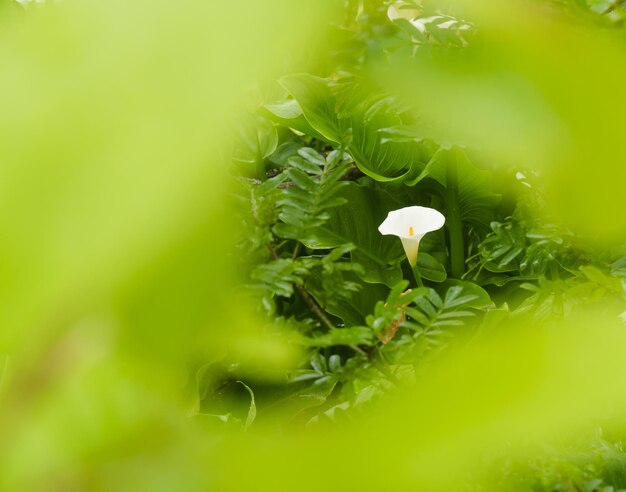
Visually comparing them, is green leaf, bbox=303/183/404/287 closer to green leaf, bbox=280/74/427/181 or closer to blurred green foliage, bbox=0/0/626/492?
green leaf, bbox=280/74/427/181

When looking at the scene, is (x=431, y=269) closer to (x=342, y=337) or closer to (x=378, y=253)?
(x=378, y=253)

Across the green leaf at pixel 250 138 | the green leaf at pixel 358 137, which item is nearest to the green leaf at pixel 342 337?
the green leaf at pixel 250 138

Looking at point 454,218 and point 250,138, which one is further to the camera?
point 454,218

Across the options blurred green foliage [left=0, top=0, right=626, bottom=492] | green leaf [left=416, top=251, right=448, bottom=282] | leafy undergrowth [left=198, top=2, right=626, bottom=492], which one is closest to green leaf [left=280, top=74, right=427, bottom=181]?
leafy undergrowth [left=198, top=2, right=626, bottom=492]

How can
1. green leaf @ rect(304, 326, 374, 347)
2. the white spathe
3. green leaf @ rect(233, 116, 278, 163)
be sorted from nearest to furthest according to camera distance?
green leaf @ rect(304, 326, 374, 347) → green leaf @ rect(233, 116, 278, 163) → the white spathe

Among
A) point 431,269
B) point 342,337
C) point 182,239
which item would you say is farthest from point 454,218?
point 182,239
